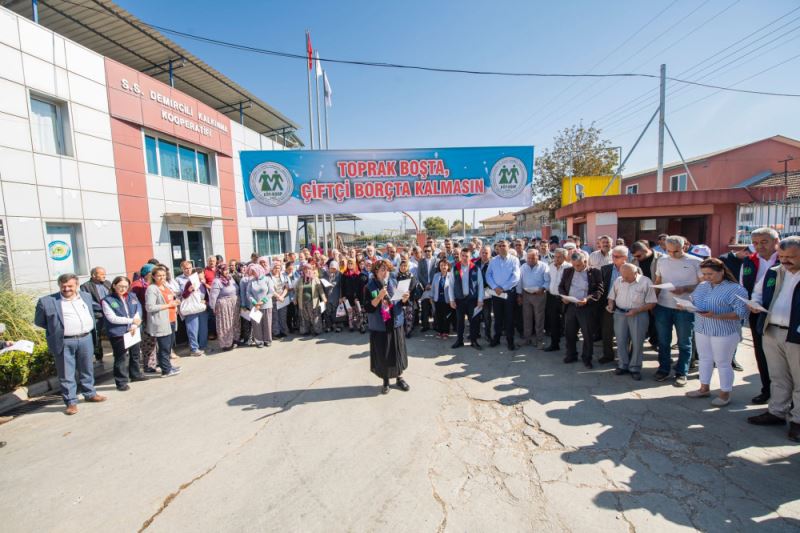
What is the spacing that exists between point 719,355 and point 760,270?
5.30 ft

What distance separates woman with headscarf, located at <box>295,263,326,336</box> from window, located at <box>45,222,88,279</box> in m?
6.15

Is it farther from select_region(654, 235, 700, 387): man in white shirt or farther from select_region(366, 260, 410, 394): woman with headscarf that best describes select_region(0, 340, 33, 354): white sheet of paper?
select_region(654, 235, 700, 387): man in white shirt

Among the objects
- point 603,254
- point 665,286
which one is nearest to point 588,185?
point 603,254

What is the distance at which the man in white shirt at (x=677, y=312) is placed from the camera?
4312 millimetres

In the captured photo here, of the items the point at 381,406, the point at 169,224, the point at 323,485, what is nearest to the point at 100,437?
the point at 323,485

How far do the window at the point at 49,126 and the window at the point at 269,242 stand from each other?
8.09 meters

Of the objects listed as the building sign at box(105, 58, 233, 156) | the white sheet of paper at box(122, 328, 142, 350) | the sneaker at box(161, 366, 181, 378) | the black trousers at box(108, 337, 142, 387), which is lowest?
the sneaker at box(161, 366, 181, 378)

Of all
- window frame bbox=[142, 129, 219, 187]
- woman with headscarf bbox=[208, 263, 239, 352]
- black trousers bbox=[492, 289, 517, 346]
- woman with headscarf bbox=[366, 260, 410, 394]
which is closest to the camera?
woman with headscarf bbox=[366, 260, 410, 394]

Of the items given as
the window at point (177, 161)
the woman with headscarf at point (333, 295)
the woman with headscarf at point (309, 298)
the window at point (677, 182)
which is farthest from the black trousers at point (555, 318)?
the window at point (677, 182)

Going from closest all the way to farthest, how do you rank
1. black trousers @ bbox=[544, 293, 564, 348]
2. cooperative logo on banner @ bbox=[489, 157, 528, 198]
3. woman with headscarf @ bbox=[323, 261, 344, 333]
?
1. black trousers @ bbox=[544, 293, 564, 348]
2. woman with headscarf @ bbox=[323, 261, 344, 333]
3. cooperative logo on banner @ bbox=[489, 157, 528, 198]

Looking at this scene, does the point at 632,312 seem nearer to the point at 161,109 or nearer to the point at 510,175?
the point at 510,175

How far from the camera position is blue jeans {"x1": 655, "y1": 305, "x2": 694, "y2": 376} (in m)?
4.30

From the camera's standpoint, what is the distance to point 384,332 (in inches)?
175

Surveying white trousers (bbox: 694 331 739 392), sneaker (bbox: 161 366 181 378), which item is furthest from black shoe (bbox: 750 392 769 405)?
sneaker (bbox: 161 366 181 378)
